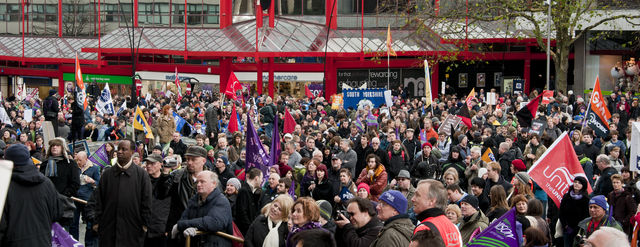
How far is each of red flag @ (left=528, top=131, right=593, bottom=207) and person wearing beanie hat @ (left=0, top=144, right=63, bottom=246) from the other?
570cm

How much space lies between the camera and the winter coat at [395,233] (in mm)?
6387

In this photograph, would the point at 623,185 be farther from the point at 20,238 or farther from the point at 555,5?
the point at 555,5

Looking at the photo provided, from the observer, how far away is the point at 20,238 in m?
7.40

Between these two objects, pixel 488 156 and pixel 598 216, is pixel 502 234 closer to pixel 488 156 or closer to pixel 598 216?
pixel 598 216

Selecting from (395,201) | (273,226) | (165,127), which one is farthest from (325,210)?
(165,127)

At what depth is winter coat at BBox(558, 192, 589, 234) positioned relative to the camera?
10.1 metres

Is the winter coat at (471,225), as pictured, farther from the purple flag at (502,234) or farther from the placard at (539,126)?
the placard at (539,126)

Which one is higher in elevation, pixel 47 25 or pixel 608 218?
pixel 47 25

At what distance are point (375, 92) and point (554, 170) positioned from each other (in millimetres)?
15043

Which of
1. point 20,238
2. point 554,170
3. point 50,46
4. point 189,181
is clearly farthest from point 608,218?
point 50,46

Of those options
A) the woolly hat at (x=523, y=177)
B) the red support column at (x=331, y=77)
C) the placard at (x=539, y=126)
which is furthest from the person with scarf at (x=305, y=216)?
the red support column at (x=331, y=77)

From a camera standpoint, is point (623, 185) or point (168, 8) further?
point (168, 8)

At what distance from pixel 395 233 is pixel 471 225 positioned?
2.45 meters

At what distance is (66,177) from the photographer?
10.3m
